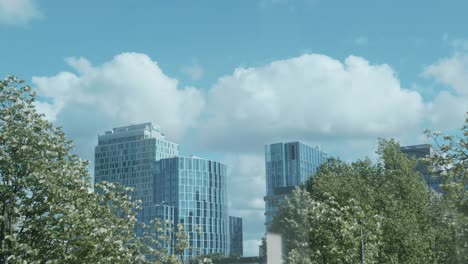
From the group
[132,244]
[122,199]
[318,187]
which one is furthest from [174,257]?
[318,187]

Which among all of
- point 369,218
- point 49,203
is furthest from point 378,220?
point 49,203

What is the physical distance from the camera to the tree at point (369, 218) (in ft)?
86.6

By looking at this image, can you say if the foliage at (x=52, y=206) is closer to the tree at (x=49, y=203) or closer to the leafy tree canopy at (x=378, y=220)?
the tree at (x=49, y=203)

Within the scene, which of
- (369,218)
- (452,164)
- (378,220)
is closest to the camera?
(452,164)

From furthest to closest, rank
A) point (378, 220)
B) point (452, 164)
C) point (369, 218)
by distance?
point (369, 218)
point (378, 220)
point (452, 164)

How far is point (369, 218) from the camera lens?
1257 inches

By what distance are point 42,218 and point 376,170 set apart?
30795 mm

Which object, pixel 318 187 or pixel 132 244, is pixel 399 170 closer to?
pixel 318 187

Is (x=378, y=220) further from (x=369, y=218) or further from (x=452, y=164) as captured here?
(x=452, y=164)

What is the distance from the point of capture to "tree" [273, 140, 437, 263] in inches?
1040

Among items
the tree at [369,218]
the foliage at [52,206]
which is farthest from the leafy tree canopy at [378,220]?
the foliage at [52,206]

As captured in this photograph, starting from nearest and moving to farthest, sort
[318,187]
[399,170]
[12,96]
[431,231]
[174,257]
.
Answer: [174,257], [12,96], [431,231], [399,170], [318,187]

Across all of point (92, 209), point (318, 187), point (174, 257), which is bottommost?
point (174, 257)

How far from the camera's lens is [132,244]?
72.0 feet
